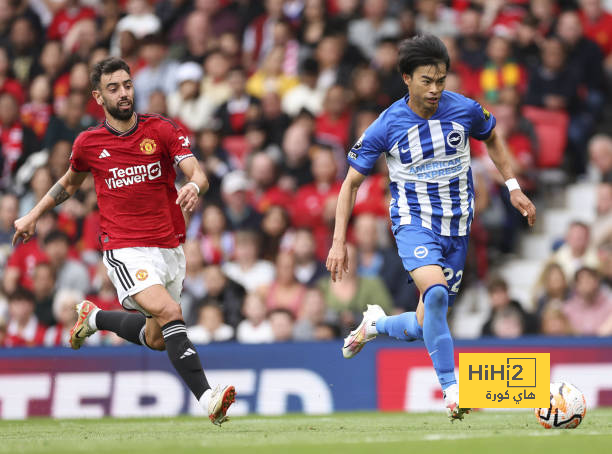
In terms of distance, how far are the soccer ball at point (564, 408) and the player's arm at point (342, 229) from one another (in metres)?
1.62

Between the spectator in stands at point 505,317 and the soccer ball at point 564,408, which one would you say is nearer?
the soccer ball at point 564,408

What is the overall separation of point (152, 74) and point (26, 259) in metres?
3.37

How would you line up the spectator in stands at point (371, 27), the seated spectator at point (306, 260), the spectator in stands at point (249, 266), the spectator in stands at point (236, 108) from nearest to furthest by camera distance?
1. the seated spectator at point (306, 260)
2. the spectator in stands at point (249, 266)
3. the spectator in stands at point (236, 108)
4. the spectator in stands at point (371, 27)

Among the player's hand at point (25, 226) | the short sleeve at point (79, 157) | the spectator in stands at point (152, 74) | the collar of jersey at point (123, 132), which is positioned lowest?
the player's hand at point (25, 226)

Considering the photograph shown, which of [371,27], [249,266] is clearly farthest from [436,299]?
[371,27]

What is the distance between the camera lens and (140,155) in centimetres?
851

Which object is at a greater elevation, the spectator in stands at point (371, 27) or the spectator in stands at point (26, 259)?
the spectator in stands at point (371, 27)

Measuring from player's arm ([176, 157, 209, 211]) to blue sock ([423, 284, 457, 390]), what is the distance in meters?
1.68

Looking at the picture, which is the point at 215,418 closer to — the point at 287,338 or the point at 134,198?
the point at 134,198

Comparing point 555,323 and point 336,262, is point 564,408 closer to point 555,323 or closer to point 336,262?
point 336,262

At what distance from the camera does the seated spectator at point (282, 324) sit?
40.0 feet

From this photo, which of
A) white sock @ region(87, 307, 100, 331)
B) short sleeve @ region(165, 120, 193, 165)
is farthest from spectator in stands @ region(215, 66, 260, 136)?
short sleeve @ region(165, 120, 193, 165)

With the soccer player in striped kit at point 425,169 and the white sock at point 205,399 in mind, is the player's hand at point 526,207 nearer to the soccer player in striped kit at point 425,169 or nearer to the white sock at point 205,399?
the soccer player in striped kit at point 425,169

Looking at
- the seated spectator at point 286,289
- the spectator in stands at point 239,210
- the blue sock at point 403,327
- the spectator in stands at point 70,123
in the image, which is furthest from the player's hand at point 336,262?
the spectator in stands at point 70,123
